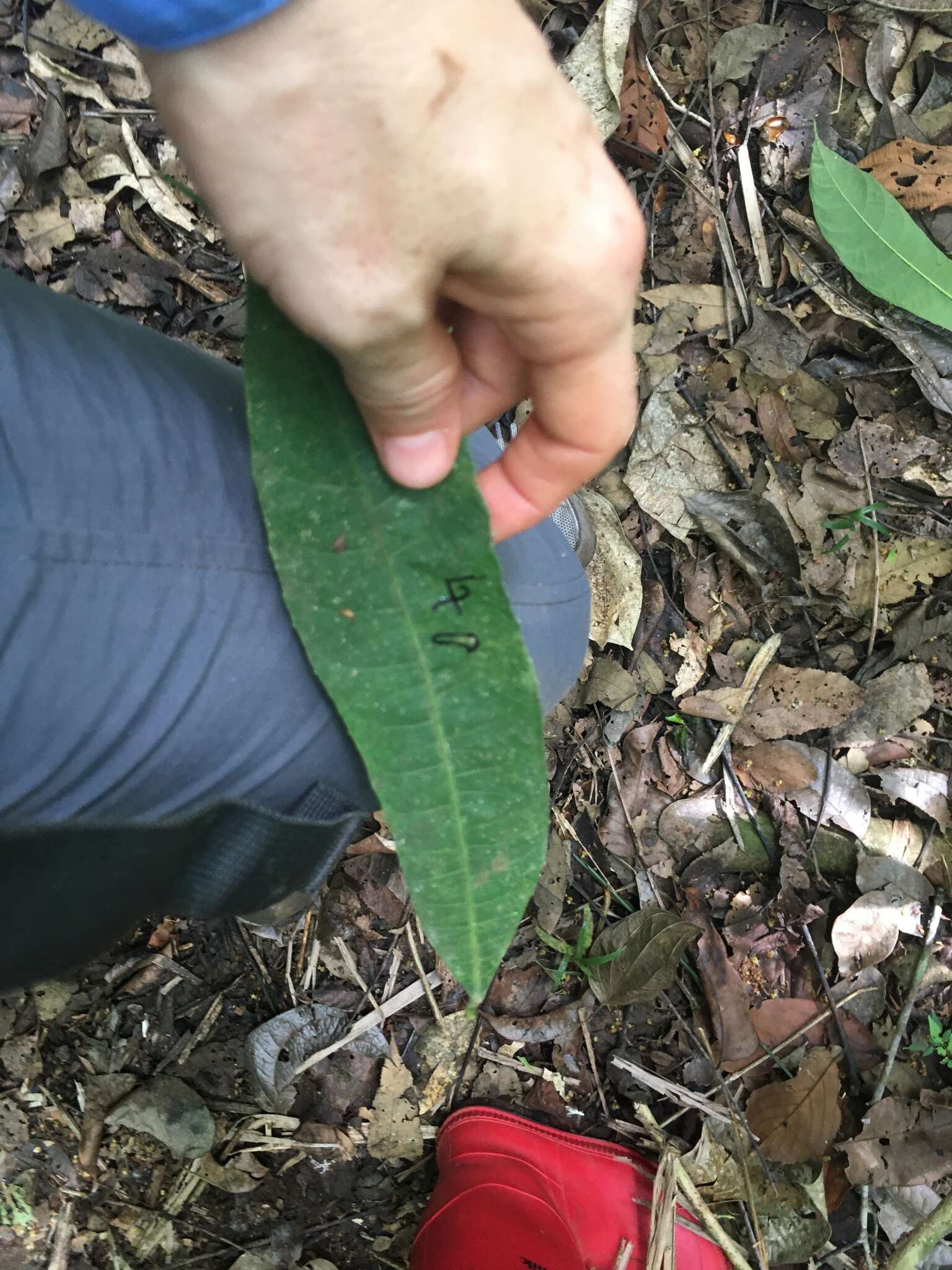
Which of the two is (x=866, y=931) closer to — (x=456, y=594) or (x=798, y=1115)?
(x=798, y=1115)

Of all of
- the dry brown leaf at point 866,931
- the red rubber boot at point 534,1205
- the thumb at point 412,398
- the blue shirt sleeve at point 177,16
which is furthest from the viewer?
the dry brown leaf at point 866,931

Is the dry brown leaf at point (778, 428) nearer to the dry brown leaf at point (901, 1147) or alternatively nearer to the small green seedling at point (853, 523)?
the small green seedling at point (853, 523)

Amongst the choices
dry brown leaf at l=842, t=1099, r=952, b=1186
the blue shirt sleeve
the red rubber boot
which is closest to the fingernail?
the blue shirt sleeve

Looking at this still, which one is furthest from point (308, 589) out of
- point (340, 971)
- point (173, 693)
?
point (340, 971)

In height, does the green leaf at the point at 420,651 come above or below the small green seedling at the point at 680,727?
above

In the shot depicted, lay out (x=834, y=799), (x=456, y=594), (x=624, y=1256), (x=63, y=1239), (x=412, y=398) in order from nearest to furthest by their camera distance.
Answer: (x=412, y=398), (x=456, y=594), (x=63, y=1239), (x=624, y=1256), (x=834, y=799)

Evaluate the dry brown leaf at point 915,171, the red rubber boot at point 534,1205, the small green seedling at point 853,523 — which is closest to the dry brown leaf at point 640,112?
the dry brown leaf at point 915,171

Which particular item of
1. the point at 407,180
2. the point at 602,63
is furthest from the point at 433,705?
the point at 602,63

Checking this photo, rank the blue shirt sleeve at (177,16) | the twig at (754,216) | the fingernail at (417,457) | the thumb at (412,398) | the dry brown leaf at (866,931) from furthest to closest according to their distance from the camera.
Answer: the twig at (754,216) → the dry brown leaf at (866,931) → the fingernail at (417,457) → the thumb at (412,398) → the blue shirt sleeve at (177,16)
